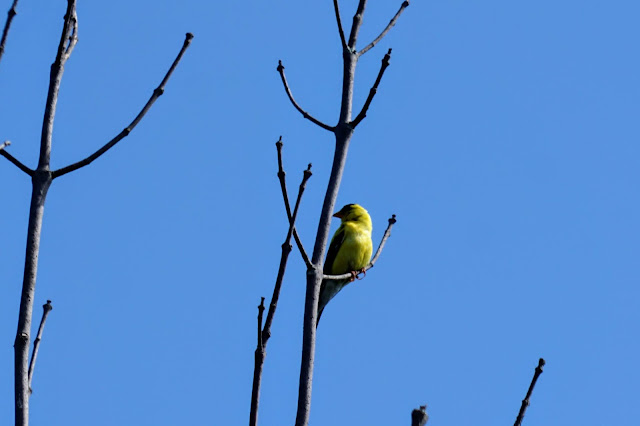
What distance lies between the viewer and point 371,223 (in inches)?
408

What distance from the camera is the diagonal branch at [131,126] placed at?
3220mm

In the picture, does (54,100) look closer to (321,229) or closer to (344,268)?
(321,229)

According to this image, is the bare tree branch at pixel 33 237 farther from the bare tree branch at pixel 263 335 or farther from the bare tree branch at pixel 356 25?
the bare tree branch at pixel 356 25

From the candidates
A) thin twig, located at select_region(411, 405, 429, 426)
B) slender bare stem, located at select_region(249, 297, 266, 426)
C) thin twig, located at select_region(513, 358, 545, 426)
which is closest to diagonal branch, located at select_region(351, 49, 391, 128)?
slender bare stem, located at select_region(249, 297, 266, 426)

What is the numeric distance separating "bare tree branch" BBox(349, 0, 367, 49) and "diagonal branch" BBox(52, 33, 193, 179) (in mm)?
896

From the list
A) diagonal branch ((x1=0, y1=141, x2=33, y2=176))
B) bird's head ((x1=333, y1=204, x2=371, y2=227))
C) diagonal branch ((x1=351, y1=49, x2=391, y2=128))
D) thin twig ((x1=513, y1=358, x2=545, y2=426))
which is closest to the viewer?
thin twig ((x1=513, y1=358, x2=545, y2=426))

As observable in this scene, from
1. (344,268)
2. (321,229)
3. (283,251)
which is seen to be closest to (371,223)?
(344,268)

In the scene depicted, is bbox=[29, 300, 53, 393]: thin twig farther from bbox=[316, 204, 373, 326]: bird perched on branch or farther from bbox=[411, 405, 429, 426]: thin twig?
bbox=[316, 204, 373, 326]: bird perched on branch

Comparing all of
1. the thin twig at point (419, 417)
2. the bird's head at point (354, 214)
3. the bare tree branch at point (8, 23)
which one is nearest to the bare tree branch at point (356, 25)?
the bare tree branch at point (8, 23)

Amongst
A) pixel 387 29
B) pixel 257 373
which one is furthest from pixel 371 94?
pixel 257 373

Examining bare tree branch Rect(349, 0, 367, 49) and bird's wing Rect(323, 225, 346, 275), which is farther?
bird's wing Rect(323, 225, 346, 275)

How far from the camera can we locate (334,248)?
972 centimetres

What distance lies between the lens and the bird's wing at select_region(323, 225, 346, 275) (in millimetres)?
9617

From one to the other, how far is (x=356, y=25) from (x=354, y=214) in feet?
20.5
